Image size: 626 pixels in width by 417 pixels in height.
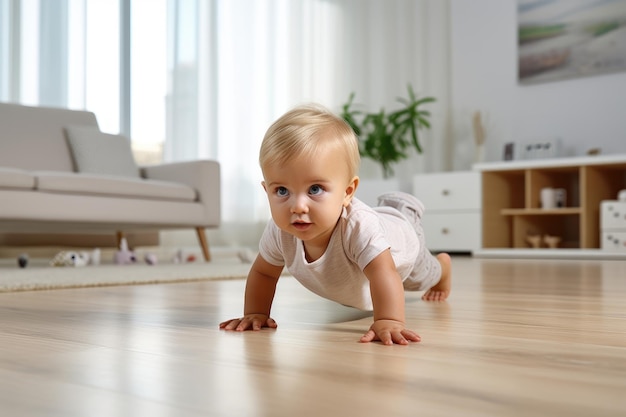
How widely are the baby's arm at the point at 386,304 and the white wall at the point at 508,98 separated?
401cm

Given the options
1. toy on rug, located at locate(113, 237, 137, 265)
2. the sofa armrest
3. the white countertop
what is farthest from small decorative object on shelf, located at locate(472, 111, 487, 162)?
toy on rug, located at locate(113, 237, 137, 265)

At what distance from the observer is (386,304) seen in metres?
0.94

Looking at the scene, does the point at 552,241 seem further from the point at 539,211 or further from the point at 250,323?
the point at 250,323

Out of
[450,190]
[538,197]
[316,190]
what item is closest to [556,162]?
[538,197]

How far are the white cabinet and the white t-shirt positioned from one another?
334cm

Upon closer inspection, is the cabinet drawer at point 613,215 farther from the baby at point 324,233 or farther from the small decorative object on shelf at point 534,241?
the baby at point 324,233

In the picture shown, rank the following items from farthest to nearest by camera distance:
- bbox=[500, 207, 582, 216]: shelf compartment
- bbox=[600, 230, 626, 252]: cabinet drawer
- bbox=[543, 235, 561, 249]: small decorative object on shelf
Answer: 1. bbox=[543, 235, 561, 249]: small decorative object on shelf
2. bbox=[500, 207, 582, 216]: shelf compartment
3. bbox=[600, 230, 626, 252]: cabinet drawer

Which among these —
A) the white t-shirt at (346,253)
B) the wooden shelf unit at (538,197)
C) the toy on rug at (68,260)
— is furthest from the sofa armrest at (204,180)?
the white t-shirt at (346,253)

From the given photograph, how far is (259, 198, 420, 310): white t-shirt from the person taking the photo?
0.99 m

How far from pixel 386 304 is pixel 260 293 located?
0.74 ft

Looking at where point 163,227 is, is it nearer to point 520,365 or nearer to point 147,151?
point 147,151

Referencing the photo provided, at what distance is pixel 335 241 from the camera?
39.8 inches

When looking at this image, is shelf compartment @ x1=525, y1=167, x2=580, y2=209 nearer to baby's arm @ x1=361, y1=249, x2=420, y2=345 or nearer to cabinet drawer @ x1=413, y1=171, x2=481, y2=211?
cabinet drawer @ x1=413, y1=171, x2=481, y2=211

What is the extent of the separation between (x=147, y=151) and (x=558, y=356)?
3859 mm
